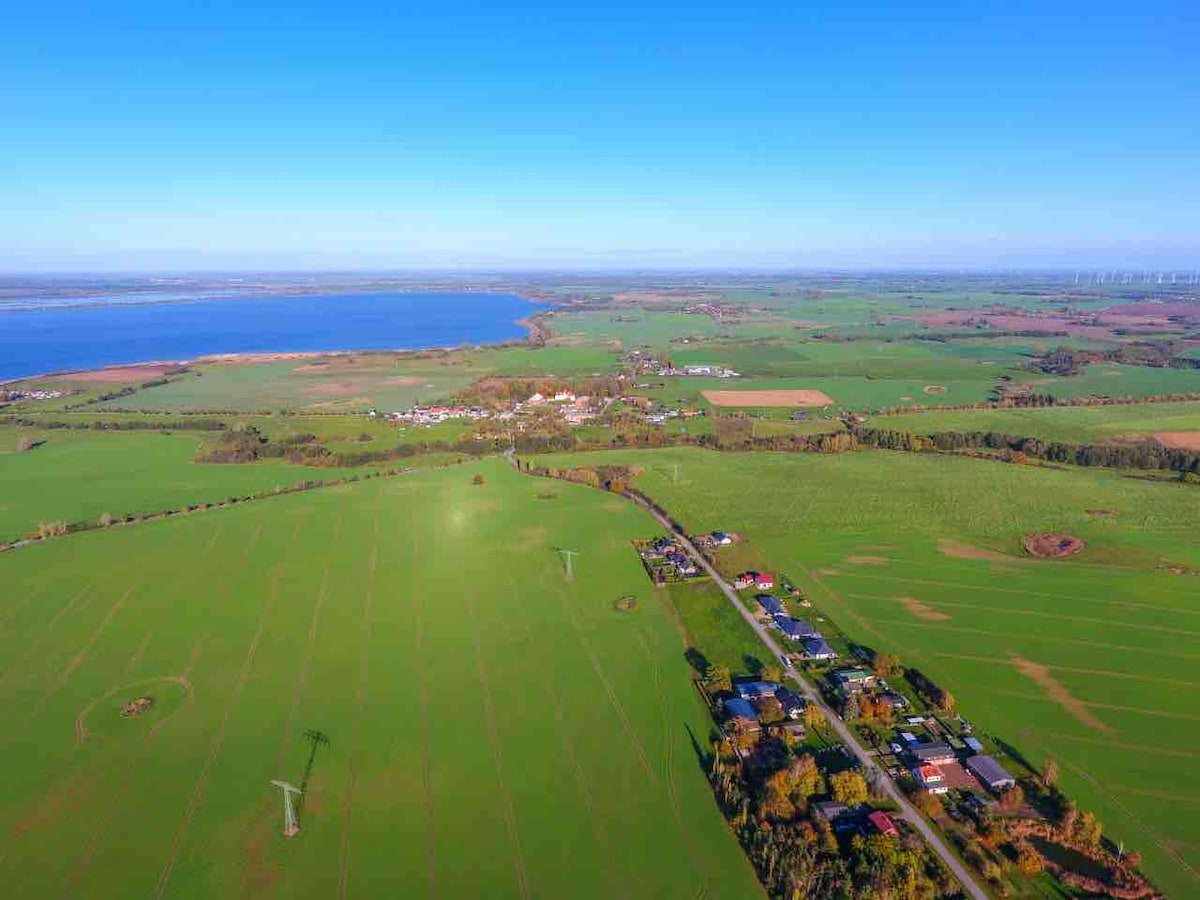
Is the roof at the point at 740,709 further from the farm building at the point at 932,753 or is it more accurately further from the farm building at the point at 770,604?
the farm building at the point at 770,604

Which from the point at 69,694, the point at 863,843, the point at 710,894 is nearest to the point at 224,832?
the point at 69,694

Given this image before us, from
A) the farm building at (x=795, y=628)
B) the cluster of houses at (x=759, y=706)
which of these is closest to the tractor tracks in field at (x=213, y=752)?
the cluster of houses at (x=759, y=706)

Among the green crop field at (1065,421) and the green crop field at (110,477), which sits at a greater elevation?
the green crop field at (1065,421)

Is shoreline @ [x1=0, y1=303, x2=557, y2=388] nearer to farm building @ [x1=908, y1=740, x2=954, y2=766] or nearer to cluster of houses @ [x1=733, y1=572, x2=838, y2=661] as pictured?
cluster of houses @ [x1=733, y1=572, x2=838, y2=661]

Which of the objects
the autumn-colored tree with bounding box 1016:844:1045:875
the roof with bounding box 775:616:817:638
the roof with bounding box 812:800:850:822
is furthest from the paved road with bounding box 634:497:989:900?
the roof with bounding box 812:800:850:822

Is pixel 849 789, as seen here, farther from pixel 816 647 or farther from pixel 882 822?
pixel 816 647

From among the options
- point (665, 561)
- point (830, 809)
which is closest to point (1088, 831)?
point (830, 809)

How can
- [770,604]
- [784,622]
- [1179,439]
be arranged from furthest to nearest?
[1179,439]
[770,604]
[784,622]
